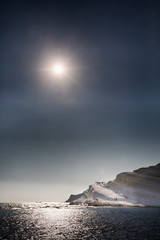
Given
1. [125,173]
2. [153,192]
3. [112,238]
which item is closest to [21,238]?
[112,238]

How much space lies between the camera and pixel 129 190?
122 metres

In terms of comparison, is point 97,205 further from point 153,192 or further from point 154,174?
point 154,174

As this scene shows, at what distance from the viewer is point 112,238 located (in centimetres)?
2811

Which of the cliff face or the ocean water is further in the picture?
the cliff face

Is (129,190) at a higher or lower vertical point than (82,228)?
higher

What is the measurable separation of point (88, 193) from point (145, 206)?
3737 centimetres

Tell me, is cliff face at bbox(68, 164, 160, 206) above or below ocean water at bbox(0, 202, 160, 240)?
above

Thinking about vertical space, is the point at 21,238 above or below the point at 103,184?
below

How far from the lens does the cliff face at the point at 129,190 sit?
11044cm

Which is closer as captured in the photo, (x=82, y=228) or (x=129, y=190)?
(x=82, y=228)

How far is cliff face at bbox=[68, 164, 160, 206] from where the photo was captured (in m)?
110

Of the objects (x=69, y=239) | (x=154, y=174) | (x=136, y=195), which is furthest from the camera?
(x=154, y=174)

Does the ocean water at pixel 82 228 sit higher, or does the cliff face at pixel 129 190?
the cliff face at pixel 129 190

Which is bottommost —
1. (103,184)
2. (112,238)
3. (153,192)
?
(112,238)
